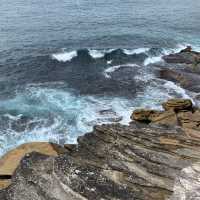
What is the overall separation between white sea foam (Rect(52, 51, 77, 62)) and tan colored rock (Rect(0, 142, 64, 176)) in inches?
1213

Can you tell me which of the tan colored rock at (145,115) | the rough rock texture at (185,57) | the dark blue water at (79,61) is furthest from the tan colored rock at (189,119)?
the rough rock texture at (185,57)

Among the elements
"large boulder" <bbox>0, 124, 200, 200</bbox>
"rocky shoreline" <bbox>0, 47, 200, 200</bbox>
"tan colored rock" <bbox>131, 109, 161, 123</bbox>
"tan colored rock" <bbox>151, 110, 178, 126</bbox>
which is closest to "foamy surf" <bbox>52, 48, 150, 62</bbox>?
"tan colored rock" <bbox>131, 109, 161, 123</bbox>

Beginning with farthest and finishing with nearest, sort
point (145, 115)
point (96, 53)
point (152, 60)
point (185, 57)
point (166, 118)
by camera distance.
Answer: point (96, 53)
point (152, 60)
point (185, 57)
point (145, 115)
point (166, 118)

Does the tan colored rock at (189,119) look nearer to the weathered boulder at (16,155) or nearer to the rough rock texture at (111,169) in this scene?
the rough rock texture at (111,169)

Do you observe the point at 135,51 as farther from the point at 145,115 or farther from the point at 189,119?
the point at 189,119

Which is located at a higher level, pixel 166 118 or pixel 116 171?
pixel 116 171

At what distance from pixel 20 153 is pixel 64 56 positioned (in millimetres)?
33850

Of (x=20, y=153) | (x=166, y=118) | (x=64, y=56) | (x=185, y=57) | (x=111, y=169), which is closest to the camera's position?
(x=111, y=169)

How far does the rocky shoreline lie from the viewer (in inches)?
1025

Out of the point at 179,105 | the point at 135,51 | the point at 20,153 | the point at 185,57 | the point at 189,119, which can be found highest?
the point at 179,105

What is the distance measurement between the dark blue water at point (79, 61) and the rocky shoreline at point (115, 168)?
11291 millimetres

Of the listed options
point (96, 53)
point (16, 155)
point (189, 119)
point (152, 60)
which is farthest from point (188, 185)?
point (96, 53)

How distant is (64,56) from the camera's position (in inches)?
2685

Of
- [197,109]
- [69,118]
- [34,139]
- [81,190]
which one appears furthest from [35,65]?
[81,190]
